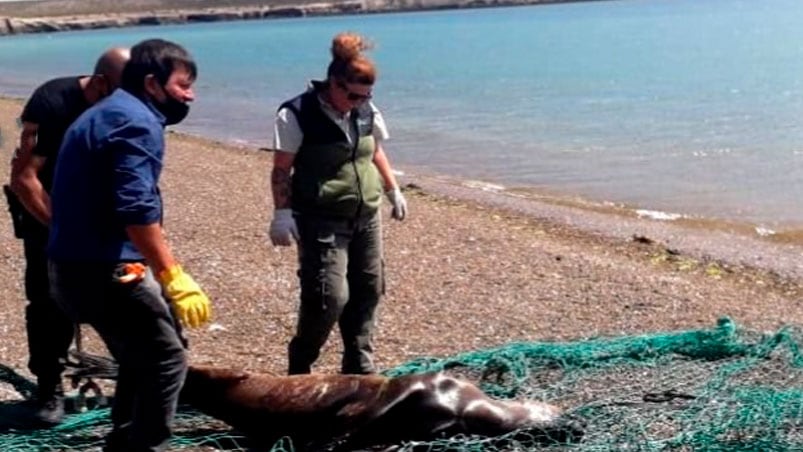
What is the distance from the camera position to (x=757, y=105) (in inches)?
1160

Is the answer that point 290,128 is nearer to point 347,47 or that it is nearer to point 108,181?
point 347,47

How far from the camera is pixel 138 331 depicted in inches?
196

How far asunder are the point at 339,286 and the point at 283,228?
43 cm

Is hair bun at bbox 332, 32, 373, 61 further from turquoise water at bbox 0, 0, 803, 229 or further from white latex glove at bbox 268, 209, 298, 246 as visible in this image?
turquoise water at bbox 0, 0, 803, 229

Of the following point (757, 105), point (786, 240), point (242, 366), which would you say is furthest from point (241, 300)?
point (757, 105)

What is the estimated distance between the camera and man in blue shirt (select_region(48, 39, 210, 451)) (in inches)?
185

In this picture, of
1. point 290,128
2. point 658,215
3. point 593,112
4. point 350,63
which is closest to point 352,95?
point 350,63

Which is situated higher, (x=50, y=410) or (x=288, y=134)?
(x=288, y=134)

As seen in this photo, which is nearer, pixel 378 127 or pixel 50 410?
pixel 50 410

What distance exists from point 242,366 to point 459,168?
1400 cm

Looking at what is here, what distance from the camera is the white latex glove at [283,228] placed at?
609 centimetres

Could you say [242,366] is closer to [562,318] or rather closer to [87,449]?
[87,449]

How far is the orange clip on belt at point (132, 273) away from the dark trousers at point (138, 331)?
20 mm

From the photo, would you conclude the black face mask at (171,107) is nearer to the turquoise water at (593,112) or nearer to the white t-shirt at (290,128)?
the white t-shirt at (290,128)
